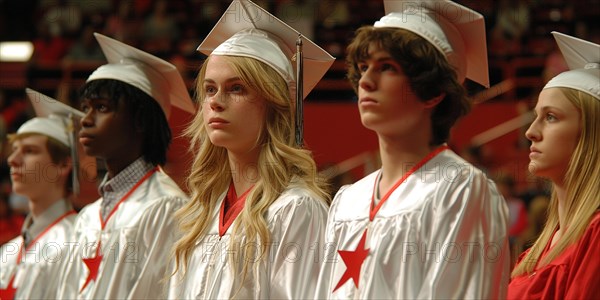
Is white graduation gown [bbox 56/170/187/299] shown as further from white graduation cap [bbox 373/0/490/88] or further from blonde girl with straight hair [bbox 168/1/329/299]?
white graduation cap [bbox 373/0/490/88]

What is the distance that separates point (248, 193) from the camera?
133 inches

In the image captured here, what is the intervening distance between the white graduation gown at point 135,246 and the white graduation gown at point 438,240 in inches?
46.8

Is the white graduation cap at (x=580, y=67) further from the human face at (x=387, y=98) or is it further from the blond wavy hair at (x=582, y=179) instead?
the human face at (x=387, y=98)

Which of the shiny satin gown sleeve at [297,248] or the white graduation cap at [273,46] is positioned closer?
the shiny satin gown sleeve at [297,248]

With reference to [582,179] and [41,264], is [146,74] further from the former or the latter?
[582,179]

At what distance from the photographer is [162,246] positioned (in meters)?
3.83

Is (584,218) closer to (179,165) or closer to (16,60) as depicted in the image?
(179,165)

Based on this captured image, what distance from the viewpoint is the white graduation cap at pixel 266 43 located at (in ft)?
11.2

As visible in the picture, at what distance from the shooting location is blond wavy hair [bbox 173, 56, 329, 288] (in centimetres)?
324

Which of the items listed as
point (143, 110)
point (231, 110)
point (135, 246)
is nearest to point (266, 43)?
point (231, 110)

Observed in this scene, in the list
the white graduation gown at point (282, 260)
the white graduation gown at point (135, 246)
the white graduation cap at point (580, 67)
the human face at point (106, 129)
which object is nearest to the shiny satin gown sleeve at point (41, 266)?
the white graduation gown at point (135, 246)

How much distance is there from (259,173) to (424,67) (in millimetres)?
893

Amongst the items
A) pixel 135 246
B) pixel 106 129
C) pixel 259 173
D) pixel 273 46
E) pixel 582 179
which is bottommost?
pixel 135 246

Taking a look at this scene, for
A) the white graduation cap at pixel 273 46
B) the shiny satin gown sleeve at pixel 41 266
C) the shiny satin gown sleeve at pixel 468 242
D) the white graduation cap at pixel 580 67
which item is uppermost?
the white graduation cap at pixel 273 46
